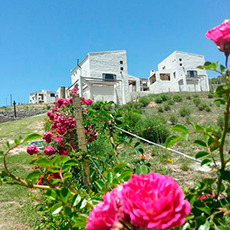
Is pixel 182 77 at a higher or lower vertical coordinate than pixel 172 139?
higher

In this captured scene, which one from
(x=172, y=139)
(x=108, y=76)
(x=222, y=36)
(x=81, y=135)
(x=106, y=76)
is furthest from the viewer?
(x=108, y=76)

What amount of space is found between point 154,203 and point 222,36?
53cm

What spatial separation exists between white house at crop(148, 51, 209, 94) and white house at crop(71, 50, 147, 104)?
7.46 metres

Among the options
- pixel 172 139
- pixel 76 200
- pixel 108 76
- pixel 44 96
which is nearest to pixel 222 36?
pixel 172 139

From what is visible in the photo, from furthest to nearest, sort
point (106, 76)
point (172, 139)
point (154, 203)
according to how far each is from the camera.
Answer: point (106, 76), point (172, 139), point (154, 203)

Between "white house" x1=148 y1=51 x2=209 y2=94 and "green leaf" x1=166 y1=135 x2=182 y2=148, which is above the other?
"white house" x1=148 y1=51 x2=209 y2=94

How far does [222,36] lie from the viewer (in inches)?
21.9

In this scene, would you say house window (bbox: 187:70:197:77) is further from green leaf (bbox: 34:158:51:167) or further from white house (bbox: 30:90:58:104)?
green leaf (bbox: 34:158:51:167)

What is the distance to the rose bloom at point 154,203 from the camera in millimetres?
340

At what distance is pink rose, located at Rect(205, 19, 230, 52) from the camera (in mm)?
547

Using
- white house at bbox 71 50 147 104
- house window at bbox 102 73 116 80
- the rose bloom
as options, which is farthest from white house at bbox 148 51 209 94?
the rose bloom

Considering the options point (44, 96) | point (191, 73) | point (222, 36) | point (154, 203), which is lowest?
point (154, 203)

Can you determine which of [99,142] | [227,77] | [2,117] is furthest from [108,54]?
[227,77]

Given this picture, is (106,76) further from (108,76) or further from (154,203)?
(154,203)
